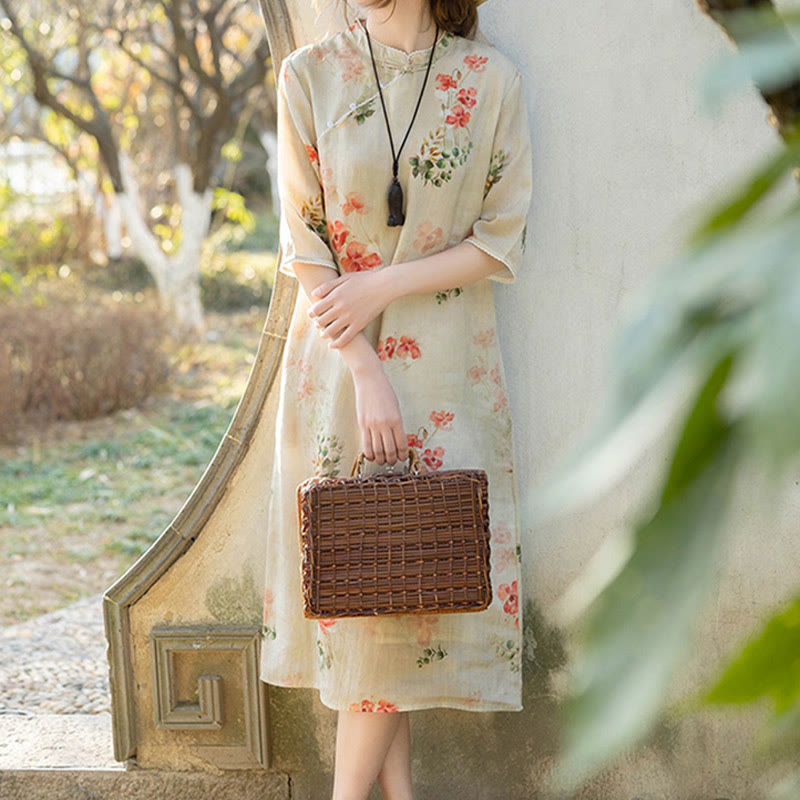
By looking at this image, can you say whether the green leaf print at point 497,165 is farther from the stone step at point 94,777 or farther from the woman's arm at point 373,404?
the stone step at point 94,777

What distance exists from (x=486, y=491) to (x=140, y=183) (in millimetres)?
11773

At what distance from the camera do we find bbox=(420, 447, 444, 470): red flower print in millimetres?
2174

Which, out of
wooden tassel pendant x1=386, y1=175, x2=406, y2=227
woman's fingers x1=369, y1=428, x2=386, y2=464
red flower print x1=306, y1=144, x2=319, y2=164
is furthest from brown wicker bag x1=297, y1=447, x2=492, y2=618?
red flower print x1=306, y1=144, x2=319, y2=164

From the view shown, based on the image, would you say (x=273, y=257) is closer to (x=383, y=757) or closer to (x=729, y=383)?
(x=383, y=757)

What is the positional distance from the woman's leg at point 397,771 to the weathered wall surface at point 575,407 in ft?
0.80

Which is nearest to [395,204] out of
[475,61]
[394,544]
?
[475,61]

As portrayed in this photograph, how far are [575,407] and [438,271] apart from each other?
470mm

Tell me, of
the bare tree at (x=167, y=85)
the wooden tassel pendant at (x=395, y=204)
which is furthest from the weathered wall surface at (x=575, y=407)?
the bare tree at (x=167, y=85)

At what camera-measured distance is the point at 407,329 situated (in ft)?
7.21

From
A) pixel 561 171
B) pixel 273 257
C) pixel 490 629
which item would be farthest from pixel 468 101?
pixel 273 257

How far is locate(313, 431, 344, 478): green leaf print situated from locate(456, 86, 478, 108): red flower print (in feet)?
1.86

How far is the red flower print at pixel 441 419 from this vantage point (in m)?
2.19

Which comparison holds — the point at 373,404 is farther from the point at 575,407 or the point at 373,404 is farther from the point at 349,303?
the point at 575,407

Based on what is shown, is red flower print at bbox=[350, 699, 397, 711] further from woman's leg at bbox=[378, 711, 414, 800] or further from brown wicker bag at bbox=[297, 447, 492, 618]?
brown wicker bag at bbox=[297, 447, 492, 618]
